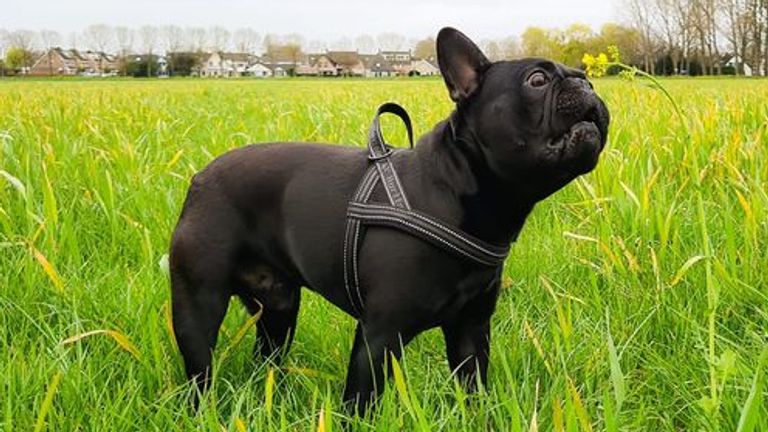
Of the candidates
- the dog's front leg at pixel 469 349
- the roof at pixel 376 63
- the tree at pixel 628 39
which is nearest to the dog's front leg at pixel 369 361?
the dog's front leg at pixel 469 349

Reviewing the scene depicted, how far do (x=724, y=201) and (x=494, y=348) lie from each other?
4.00ft

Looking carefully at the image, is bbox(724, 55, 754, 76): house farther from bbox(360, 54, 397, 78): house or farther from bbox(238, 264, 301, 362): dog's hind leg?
bbox(238, 264, 301, 362): dog's hind leg

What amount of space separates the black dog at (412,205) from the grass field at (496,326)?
4.7 inches

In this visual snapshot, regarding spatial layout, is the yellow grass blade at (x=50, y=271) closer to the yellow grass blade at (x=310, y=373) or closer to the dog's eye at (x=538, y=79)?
the yellow grass blade at (x=310, y=373)

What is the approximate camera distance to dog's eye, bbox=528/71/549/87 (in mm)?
1570

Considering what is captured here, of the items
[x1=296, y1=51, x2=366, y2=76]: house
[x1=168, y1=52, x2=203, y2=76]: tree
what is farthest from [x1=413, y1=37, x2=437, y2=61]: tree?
[x1=296, y1=51, x2=366, y2=76]: house

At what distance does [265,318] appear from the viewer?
215cm

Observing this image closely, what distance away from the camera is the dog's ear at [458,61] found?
1654mm

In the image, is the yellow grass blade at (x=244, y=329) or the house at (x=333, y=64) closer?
the yellow grass blade at (x=244, y=329)

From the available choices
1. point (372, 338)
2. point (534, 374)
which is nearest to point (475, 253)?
point (372, 338)

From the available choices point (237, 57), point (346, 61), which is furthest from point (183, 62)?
point (346, 61)

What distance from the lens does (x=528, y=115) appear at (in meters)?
1.56

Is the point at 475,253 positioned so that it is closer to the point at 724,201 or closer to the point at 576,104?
the point at 576,104

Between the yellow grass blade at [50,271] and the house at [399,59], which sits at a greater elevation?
the house at [399,59]
